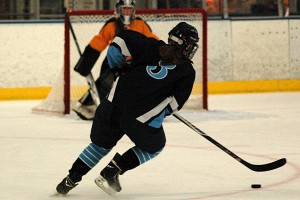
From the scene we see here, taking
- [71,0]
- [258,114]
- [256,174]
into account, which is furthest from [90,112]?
[256,174]

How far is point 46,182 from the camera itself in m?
4.91

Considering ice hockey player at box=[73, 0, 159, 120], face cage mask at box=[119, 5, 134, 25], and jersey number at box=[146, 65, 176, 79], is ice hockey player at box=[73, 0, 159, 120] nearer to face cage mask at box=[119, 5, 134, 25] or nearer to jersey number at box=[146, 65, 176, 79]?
face cage mask at box=[119, 5, 134, 25]

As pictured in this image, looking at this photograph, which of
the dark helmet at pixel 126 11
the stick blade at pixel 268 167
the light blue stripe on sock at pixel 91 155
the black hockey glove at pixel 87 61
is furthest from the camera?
the black hockey glove at pixel 87 61

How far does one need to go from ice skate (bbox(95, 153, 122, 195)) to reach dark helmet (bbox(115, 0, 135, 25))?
4.18 m

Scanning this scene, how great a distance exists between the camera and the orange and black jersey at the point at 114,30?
8.45 metres

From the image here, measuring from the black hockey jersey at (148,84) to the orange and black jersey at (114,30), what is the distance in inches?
159

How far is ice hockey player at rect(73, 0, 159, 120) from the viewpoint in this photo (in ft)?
27.7

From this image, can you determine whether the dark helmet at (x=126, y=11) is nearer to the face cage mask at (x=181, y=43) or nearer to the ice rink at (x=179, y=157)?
the ice rink at (x=179, y=157)

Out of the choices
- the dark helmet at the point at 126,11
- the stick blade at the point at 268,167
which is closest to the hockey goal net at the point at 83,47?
the dark helmet at the point at 126,11

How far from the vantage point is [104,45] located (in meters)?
8.58

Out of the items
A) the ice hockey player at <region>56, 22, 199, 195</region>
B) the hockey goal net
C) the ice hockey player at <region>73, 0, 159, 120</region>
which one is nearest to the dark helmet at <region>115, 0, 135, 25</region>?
the ice hockey player at <region>73, 0, 159, 120</region>

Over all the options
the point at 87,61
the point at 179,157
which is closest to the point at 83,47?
the point at 87,61

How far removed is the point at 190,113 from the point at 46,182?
4645 mm

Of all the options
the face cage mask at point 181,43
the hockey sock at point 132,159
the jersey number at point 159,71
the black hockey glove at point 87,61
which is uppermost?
the face cage mask at point 181,43
